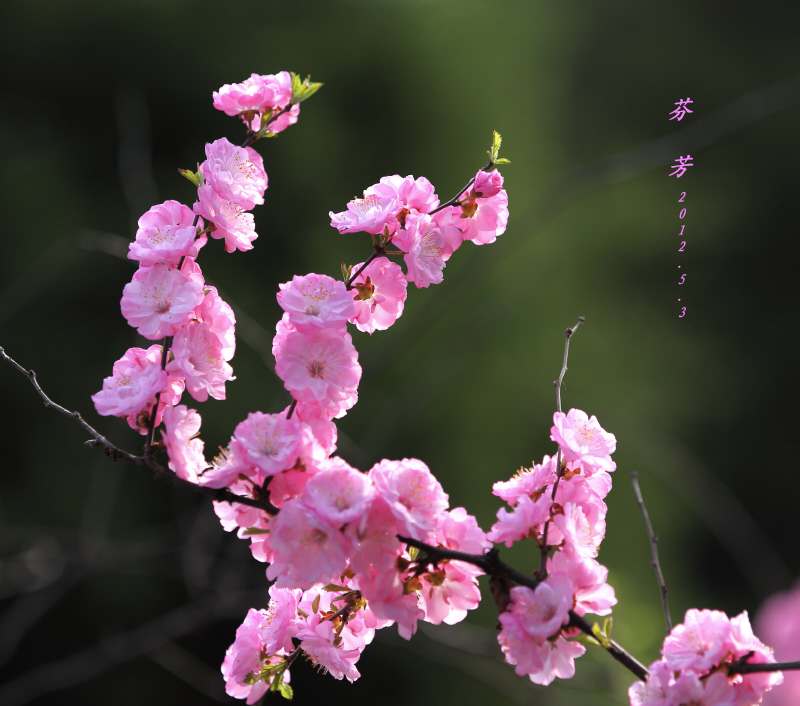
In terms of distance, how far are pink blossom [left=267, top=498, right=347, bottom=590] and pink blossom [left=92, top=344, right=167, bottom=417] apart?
0.43 ft

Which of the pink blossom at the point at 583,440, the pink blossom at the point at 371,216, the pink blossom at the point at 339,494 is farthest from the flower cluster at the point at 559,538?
the pink blossom at the point at 371,216

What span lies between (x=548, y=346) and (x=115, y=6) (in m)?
2.67

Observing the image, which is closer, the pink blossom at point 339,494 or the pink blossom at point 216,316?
the pink blossom at point 339,494

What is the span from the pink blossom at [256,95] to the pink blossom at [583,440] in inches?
14.8

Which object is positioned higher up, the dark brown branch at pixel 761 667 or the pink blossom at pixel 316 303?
the pink blossom at pixel 316 303

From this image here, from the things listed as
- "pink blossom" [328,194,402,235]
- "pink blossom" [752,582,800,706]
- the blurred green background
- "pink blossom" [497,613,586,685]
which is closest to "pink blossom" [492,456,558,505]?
"pink blossom" [497,613,586,685]

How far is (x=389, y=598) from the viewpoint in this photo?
0.47m

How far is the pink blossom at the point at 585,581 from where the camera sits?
48 cm

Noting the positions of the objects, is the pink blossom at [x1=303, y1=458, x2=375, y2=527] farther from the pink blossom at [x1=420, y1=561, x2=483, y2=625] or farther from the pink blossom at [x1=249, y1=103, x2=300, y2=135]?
the pink blossom at [x1=249, y1=103, x2=300, y2=135]

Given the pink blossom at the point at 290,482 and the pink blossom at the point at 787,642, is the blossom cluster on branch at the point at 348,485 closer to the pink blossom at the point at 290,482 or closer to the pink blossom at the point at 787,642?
the pink blossom at the point at 290,482

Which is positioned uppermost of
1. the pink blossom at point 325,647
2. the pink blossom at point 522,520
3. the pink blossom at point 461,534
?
the pink blossom at point 522,520

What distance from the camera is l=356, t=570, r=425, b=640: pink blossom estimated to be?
0.46 meters

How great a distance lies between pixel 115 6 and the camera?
3070 millimetres

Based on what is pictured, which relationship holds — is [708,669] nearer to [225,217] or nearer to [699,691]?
[699,691]
